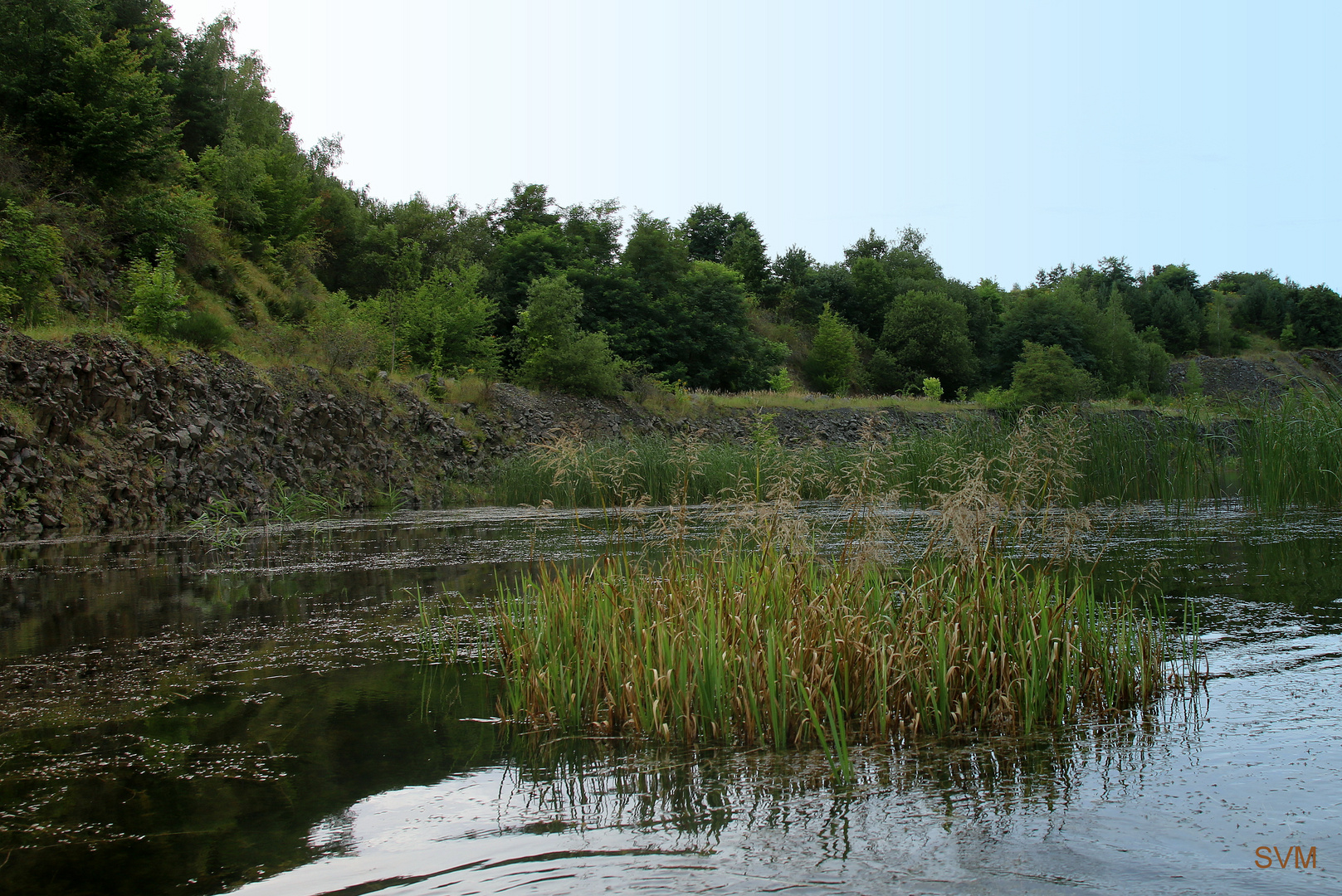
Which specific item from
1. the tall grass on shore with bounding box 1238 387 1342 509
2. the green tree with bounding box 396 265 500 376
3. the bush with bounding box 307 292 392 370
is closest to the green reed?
the tall grass on shore with bounding box 1238 387 1342 509

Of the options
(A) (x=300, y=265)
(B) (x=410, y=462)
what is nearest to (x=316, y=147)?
(A) (x=300, y=265)

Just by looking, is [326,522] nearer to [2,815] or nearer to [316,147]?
[2,815]

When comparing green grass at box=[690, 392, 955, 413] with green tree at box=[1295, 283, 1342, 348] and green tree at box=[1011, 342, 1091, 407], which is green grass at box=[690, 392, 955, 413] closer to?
green tree at box=[1011, 342, 1091, 407]

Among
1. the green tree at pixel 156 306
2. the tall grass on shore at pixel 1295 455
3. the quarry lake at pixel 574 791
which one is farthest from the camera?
the green tree at pixel 156 306

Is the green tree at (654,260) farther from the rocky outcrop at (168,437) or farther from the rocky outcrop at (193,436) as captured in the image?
the rocky outcrop at (168,437)

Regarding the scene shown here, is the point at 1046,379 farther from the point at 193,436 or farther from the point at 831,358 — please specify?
the point at 193,436

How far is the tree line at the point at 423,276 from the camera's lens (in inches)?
821

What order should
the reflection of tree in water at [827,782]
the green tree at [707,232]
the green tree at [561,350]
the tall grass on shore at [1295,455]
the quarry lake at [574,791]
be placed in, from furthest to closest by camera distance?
1. the green tree at [707,232]
2. the green tree at [561,350]
3. the tall grass on shore at [1295,455]
4. the reflection of tree in water at [827,782]
5. the quarry lake at [574,791]

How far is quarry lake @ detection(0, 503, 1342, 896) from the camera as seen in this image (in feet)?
6.73

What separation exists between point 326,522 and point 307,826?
1234cm

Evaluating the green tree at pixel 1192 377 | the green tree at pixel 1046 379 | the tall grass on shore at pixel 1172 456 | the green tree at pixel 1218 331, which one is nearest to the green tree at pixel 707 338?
the green tree at pixel 1046 379

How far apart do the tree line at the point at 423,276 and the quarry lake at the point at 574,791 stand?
14.6 metres

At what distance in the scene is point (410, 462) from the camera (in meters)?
21.2

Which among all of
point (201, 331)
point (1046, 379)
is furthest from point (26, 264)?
point (1046, 379)
